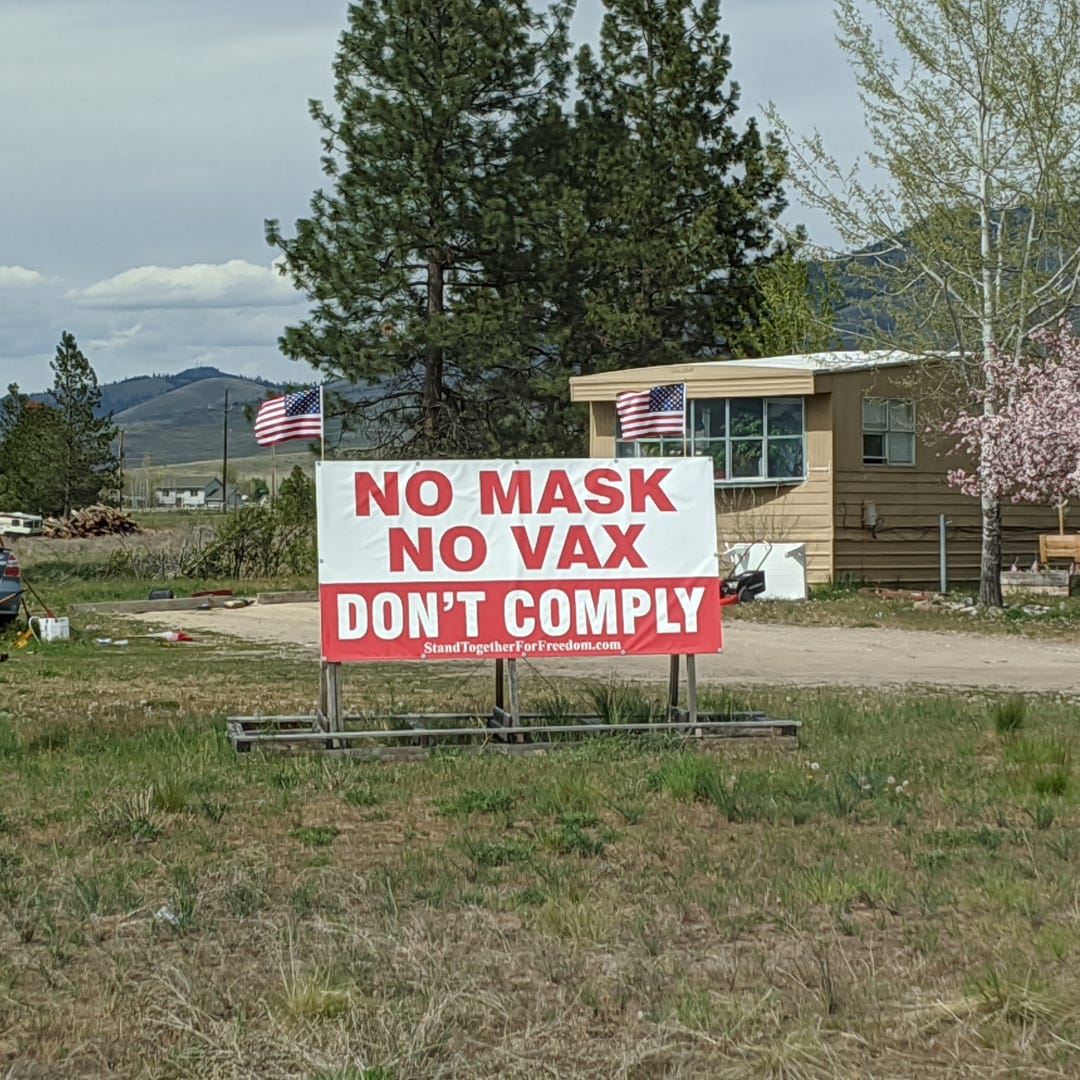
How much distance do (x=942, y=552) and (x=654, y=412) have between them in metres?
8.50

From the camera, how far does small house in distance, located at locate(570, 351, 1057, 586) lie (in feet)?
98.4

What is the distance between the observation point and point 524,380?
42062 mm

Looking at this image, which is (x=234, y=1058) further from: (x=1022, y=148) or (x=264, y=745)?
(x=1022, y=148)

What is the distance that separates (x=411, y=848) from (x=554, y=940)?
1.70 meters

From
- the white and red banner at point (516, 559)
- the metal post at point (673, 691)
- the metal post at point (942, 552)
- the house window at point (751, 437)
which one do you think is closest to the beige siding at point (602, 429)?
the house window at point (751, 437)

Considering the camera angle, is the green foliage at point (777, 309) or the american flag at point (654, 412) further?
the green foliage at point (777, 309)

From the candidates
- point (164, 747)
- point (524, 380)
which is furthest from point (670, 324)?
point (164, 747)

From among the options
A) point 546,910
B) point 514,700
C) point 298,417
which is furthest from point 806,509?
point 546,910

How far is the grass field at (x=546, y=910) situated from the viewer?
14.9ft

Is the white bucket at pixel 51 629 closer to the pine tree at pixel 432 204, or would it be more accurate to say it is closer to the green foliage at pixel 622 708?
the green foliage at pixel 622 708

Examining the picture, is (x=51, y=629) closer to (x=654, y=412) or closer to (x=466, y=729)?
(x=654, y=412)

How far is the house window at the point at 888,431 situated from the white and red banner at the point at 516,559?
20778mm

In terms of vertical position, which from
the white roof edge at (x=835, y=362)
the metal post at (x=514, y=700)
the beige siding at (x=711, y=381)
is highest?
the white roof edge at (x=835, y=362)

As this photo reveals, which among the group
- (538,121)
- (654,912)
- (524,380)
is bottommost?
(654,912)
